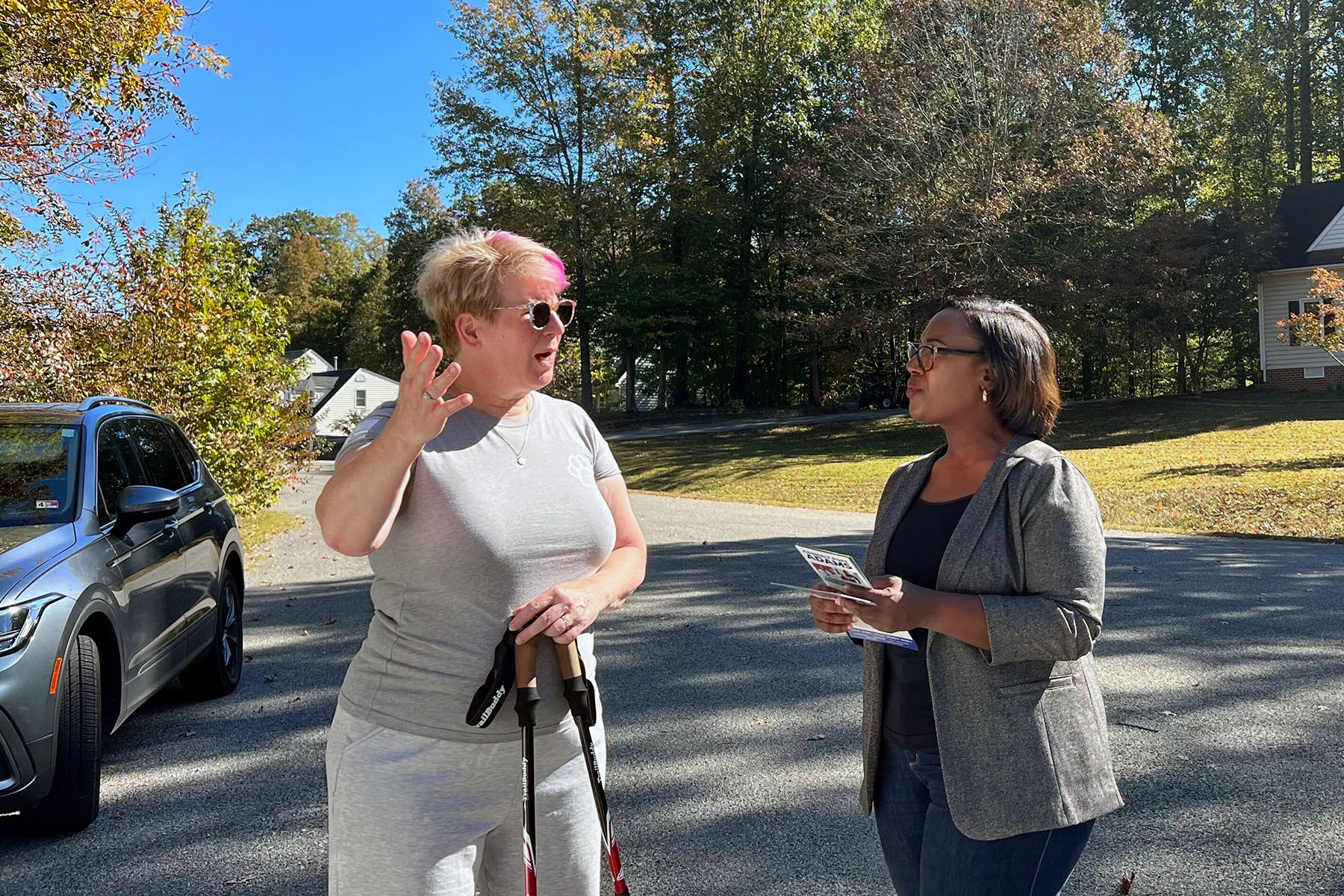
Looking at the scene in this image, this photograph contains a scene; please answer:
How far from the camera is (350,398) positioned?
56.7 metres

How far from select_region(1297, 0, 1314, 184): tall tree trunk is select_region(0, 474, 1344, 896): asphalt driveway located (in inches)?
1707

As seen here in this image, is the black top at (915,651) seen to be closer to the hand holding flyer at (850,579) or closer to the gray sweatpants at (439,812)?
the hand holding flyer at (850,579)

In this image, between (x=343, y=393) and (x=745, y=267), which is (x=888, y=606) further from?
(x=343, y=393)

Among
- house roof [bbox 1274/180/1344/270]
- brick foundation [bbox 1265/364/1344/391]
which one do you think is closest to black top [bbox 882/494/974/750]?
brick foundation [bbox 1265/364/1344/391]

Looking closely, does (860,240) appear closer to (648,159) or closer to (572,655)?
(648,159)

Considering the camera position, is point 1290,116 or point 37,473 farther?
point 1290,116

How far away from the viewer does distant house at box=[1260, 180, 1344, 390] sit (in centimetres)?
3344

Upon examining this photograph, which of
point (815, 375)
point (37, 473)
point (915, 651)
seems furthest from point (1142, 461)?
point (815, 375)

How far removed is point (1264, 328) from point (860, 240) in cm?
1475

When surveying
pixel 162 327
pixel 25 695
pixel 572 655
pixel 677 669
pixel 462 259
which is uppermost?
pixel 162 327

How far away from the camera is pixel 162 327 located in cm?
1253

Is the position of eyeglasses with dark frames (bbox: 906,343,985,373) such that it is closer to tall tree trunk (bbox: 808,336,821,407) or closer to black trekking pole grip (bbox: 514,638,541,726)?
black trekking pole grip (bbox: 514,638,541,726)

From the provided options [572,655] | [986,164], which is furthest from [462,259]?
[986,164]

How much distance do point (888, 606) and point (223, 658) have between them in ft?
17.2
